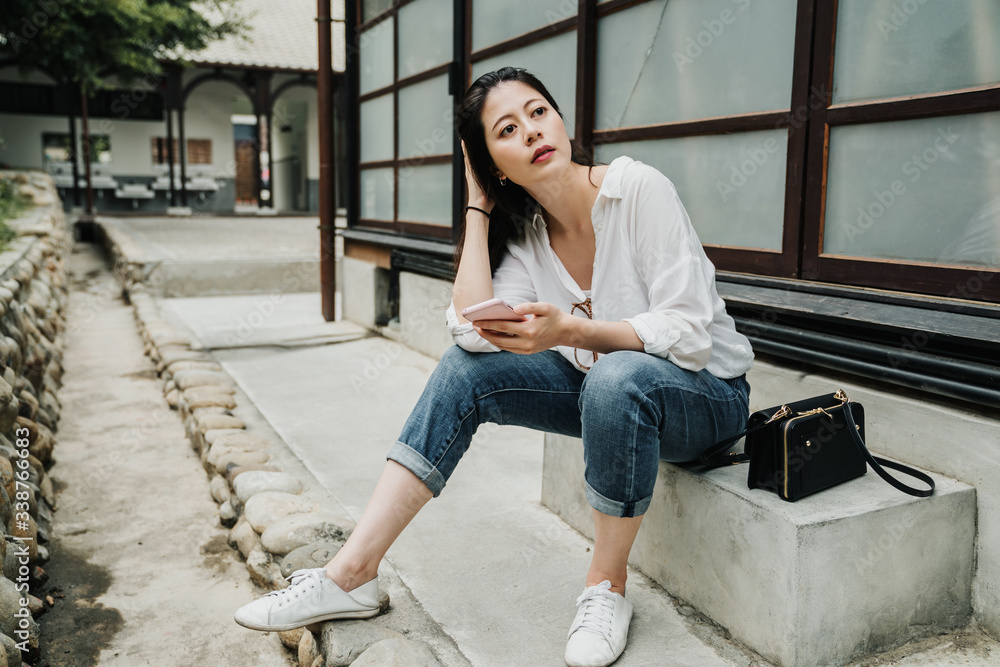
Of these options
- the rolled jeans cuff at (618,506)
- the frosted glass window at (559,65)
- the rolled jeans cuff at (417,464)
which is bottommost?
the rolled jeans cuff at (618,506)

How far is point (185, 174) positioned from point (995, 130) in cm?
1821

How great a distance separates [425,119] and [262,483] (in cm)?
283

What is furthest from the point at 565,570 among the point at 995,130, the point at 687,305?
the point at 995,130

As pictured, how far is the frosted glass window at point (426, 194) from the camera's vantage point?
4.50 m

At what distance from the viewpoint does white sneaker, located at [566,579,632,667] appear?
153cm

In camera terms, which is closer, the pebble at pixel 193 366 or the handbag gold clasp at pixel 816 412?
the handbag gold clasp at pixel 816 412

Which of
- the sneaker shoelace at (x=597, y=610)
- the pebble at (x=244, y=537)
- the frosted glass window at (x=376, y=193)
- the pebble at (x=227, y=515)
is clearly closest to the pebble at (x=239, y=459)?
the pebble at (x=227, y=515)

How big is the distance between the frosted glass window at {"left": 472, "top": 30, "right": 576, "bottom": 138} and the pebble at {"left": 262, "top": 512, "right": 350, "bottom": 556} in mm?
1917

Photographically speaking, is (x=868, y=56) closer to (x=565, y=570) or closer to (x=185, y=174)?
(x=565, y=570)

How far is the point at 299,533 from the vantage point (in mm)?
2041

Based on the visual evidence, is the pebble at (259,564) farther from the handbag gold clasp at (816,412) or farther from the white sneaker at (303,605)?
the handbag gold clasp at (816,412)

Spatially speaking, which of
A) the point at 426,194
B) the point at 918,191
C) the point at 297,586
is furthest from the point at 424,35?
the point at 297,586

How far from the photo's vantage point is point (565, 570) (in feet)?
6.47

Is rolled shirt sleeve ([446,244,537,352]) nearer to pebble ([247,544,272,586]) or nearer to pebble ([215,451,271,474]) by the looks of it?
pebble ([247,544,272,586])
